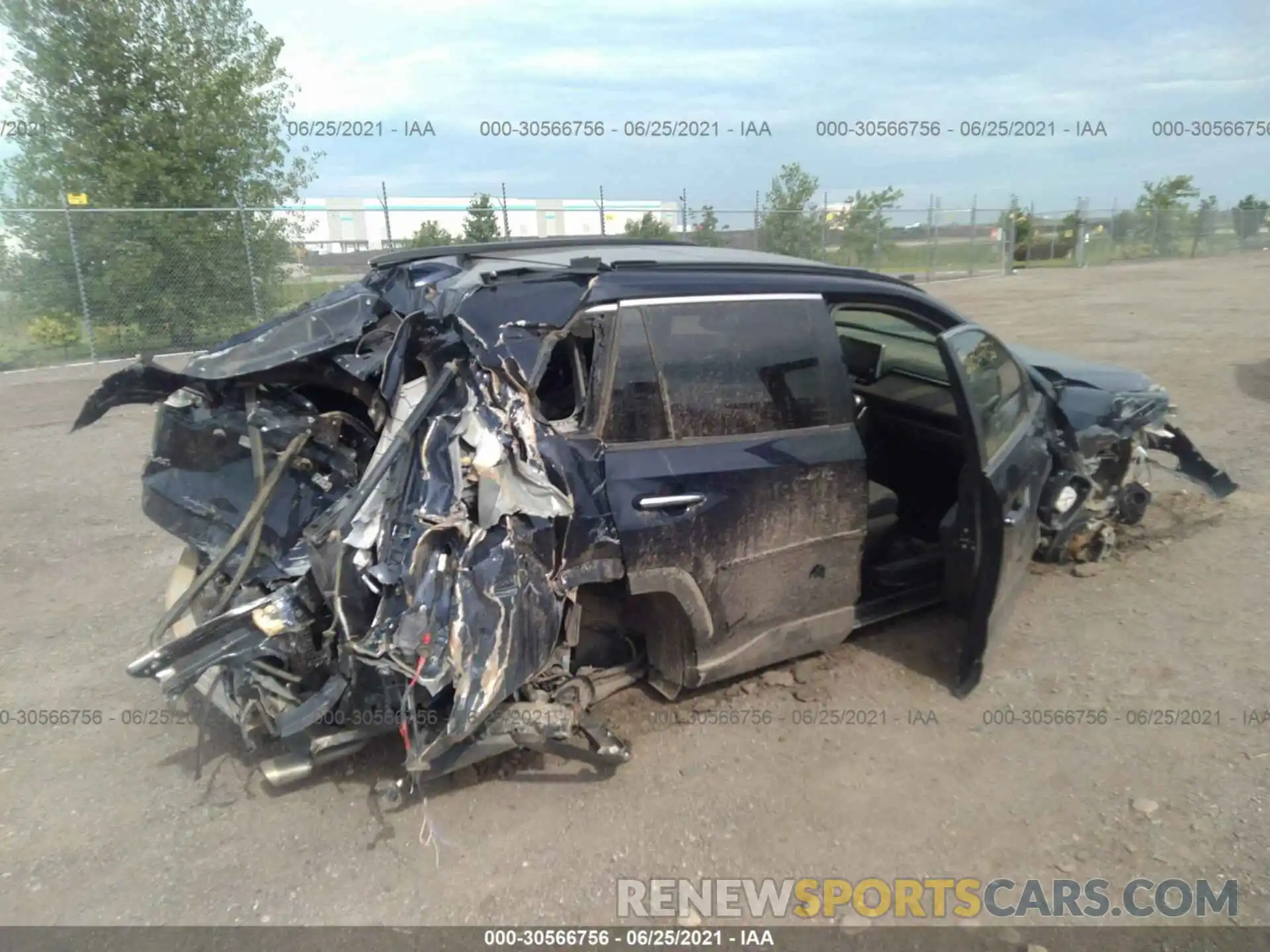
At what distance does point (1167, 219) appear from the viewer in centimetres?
3584

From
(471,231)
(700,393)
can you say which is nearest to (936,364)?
(700,393)

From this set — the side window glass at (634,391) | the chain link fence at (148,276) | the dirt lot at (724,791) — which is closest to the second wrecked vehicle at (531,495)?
the side window glass at (634,391)

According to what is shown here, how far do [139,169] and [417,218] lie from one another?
5333 millimetres

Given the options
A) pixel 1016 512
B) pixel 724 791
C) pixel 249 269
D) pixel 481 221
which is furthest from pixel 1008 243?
pixel 724 791

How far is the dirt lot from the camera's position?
2.92 metres

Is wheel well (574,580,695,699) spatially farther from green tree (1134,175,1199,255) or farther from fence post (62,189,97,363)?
green tree (1134,175,1199,255)

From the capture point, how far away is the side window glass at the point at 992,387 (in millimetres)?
3807

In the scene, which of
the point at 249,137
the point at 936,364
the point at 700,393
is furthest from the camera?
the point at 249,137

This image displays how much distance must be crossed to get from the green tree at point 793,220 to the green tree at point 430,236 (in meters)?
8.15

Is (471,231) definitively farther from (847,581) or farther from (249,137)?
(847,581)

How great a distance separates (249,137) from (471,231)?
172 inches

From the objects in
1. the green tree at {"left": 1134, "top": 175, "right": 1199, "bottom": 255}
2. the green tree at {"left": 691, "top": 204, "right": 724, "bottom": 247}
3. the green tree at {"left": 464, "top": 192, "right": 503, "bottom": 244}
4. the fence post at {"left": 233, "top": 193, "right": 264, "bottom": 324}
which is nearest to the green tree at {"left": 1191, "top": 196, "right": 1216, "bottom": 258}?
the green tree at {"left": 1134, "top": 175, "right": 1199, "bottom": 255}

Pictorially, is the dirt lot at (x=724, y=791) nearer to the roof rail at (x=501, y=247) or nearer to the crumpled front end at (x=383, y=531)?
the crumpled front end at (x=383, y=531)

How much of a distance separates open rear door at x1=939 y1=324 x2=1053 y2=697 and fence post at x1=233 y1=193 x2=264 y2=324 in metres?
13.3
